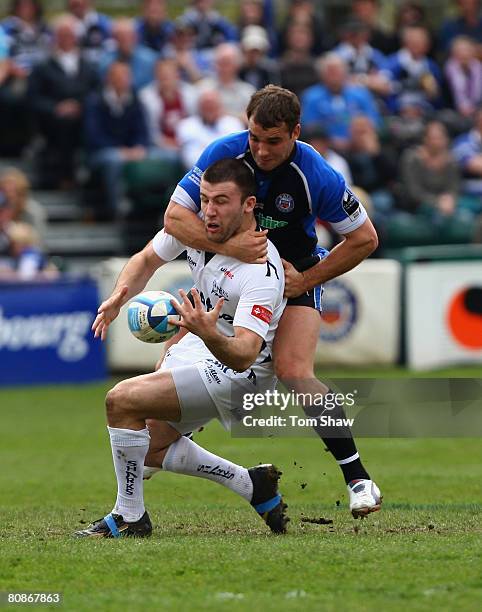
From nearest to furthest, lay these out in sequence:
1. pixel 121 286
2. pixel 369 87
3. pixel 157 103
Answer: pixel 121 286, pixel 157 103, pixel 369 87

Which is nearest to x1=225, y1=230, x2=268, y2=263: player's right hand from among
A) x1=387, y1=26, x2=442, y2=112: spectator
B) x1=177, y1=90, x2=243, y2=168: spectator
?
x1=177, y1=90, x2=243, y2=168: spectator

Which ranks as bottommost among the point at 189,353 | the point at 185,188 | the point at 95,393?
the point at 95,393

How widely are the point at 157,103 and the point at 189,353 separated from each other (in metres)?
11.0

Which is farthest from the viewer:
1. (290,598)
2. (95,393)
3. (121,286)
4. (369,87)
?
(369,87)

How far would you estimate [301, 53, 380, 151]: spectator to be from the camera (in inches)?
733

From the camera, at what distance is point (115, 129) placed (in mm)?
18047

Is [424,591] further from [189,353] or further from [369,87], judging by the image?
[369,87]

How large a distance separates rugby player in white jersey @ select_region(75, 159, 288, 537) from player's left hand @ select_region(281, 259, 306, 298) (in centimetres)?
9

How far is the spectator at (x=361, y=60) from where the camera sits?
20438 mm

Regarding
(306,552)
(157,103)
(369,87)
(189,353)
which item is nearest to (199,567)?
(306,552)

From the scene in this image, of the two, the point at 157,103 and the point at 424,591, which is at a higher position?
the point at 157,103


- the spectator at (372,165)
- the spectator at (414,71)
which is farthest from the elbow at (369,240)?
the spectator at (414,71)

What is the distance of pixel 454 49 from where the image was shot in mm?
21109

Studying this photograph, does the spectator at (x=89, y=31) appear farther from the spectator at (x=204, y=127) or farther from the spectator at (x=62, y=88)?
the spectator at (x=204, y=127)
